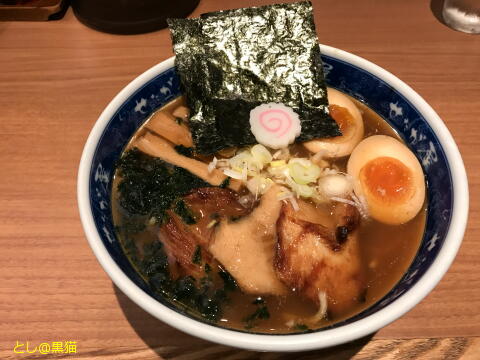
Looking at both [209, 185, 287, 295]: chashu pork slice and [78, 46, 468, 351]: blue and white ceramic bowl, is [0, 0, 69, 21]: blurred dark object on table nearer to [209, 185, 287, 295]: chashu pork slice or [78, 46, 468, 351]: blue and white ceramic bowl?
[78, 46, 468, 351]: blue and white ceramic bowl

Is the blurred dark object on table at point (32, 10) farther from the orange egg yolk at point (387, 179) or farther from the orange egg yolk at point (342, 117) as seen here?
the orange egg yolk at point (387, 179)

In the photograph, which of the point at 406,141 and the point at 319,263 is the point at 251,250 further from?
the point at 406,141

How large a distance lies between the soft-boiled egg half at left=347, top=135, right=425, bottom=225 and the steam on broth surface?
0.03m

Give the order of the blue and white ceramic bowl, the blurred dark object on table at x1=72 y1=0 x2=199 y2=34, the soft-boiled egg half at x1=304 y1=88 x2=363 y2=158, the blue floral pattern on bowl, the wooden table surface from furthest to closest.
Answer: the blurred dark object on table at x1=72 y1=0 x2=199 y2=34
the soft-boiled egg half at x1=304 y1=88 x2=363 y2=158
the wooden table surface
the blue floral pattern on bowl
the blue and white ceramic bowl

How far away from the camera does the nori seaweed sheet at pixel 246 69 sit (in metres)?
1.40

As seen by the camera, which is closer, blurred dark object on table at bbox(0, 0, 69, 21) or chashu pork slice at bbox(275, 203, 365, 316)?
chashu pork slice at bbox(275, 203, 365, 316)

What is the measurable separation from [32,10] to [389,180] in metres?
1.95

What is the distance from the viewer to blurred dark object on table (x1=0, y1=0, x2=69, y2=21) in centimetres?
211

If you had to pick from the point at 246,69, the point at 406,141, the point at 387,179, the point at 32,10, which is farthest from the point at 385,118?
the point at 32,10

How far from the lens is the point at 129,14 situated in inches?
81.0

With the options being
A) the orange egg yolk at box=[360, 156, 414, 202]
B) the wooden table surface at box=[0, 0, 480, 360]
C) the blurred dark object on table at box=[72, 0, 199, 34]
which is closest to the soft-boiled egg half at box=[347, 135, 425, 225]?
the orange egg yolk at box=[360, 156, 414, 202]

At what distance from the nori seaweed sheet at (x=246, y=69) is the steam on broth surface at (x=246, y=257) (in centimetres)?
21

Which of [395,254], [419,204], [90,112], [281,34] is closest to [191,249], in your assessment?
[395,254]

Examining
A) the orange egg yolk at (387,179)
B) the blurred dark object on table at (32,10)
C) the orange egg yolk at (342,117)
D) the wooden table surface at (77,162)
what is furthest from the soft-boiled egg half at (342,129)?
the blurred dark object on table at (32,10)
